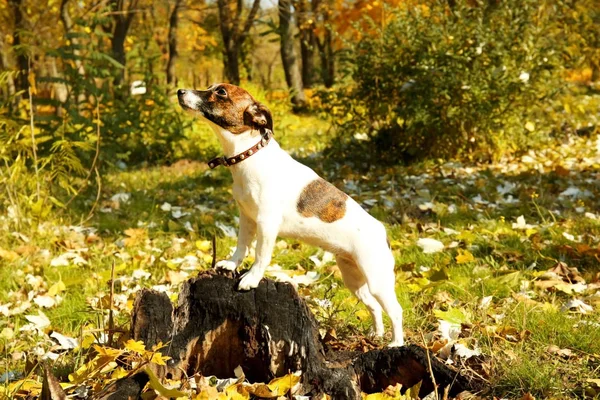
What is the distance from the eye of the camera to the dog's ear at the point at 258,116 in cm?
247

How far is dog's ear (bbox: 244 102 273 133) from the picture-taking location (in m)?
2.47

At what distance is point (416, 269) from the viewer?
4.37 meters

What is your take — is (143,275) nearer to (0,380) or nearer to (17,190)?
(0,380)

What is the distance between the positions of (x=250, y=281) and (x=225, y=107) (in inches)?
27.4

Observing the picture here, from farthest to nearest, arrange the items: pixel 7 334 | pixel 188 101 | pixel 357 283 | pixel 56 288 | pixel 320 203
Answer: pixel 56 288, pixel 7 334, pixel 357 283, pixel 320 203, pixel 188 101

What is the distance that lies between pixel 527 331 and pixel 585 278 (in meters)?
1.16

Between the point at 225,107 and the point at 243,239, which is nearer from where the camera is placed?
the point at 225,107

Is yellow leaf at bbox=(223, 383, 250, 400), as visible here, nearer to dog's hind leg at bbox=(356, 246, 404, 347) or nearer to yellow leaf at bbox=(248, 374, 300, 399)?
yellow leaf at bbox=(248, 374, 300, 399)

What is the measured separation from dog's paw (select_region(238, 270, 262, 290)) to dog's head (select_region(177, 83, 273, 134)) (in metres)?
0.59

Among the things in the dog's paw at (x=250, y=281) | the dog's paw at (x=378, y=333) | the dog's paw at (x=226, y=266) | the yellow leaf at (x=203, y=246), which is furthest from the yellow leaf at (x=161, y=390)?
the yellow leaf at (x=203, y=246)

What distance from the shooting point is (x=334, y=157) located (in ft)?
29.7

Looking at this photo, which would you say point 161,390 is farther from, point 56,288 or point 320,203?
point 56,288

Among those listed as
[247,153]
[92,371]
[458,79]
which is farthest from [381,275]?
[458,79]

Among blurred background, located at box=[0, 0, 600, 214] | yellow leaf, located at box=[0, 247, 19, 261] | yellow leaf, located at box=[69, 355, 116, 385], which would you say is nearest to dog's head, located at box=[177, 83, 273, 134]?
yellow leaf, located at box=[69, 355, 116, 385]
